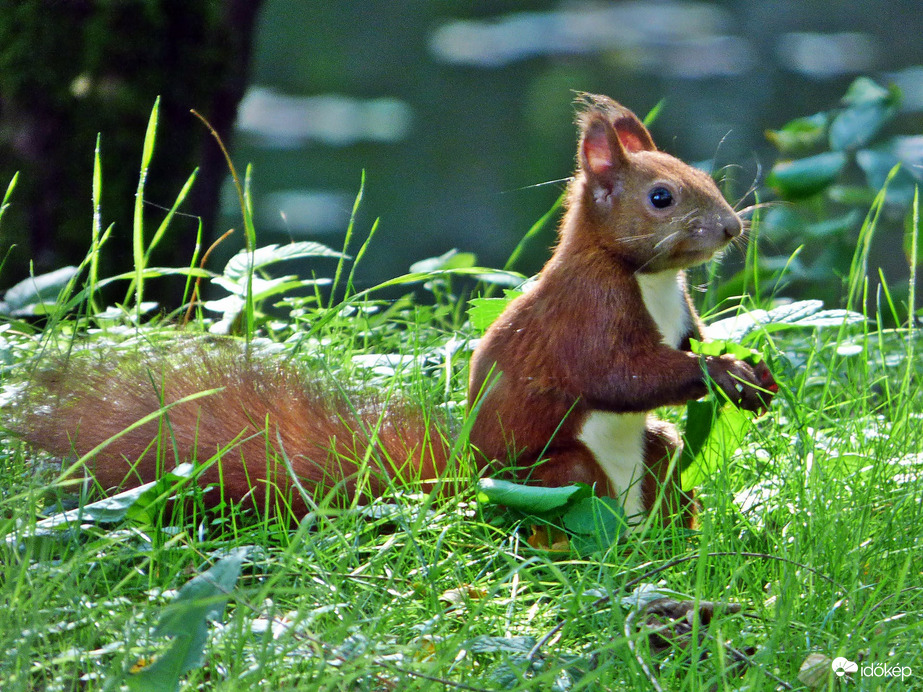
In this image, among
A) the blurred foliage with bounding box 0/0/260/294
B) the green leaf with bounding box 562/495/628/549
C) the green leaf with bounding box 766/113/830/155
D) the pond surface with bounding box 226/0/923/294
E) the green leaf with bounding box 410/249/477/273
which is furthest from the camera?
the pond surface with bounding box 226/0/923/294

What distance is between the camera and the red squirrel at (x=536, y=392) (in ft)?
5.02

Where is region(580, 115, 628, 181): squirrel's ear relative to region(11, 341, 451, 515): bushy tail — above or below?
above

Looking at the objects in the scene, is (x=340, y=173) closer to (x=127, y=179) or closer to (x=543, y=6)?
(x=543, y=6)

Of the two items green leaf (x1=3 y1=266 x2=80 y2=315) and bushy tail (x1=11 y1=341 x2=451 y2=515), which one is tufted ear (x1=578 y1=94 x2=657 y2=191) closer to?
→ bushy tail (x1=11 y1=341 x2=451 y2=515)

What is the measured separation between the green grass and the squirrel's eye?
1.15 ft

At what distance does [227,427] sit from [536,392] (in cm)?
47

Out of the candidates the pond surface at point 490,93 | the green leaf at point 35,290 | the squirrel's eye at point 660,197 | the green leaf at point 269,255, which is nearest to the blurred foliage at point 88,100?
the green leaf at point 35,290

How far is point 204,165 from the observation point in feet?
8.71

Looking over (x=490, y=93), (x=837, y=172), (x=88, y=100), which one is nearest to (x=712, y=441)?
(x=837, y=172)

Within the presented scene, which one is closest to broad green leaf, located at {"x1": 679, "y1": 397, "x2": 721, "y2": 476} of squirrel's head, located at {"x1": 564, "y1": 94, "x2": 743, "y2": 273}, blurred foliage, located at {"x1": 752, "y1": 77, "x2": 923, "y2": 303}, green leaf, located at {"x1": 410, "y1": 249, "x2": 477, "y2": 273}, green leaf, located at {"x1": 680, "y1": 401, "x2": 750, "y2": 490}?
green leaf, located at {"x1": 680, "y1": 401, "x2": 750, "y2": 490}

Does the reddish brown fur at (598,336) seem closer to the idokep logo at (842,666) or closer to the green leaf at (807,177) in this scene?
the idokep logo at (842,666)

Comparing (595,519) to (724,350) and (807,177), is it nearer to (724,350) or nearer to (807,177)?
(724,350)

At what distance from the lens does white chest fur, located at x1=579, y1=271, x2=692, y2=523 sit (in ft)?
5.30

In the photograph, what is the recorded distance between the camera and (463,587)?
133cm
